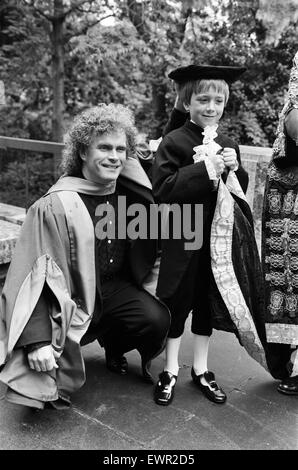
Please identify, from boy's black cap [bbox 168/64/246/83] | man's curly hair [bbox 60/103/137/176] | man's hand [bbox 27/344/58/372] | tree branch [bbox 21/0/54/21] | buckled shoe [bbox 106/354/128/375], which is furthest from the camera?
tree branch [bbox 21/0/54/21]

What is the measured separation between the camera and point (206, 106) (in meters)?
2.51

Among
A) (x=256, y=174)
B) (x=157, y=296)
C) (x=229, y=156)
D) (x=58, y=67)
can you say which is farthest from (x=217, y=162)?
(x=58, y=67)

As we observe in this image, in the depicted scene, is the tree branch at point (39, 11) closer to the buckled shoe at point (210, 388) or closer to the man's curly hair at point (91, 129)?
the man's curly hair at point (91, 129)

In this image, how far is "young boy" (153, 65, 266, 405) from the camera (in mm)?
2477

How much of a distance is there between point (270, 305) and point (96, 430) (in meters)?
1.06

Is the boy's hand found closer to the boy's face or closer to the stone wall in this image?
the boy's face

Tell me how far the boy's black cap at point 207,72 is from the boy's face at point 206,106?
70mm

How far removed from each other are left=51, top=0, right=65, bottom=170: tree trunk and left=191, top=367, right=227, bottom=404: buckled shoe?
A: 466cm

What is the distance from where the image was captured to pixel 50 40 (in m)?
6.50

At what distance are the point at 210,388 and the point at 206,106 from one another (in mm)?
1413

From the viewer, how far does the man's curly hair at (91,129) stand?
257cm

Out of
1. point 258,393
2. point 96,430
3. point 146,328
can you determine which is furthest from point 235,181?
point 96,430

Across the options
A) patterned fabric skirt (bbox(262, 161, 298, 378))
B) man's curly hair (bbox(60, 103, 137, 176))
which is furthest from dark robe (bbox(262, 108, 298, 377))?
man's curly hair (bbox(60, 103, 137, 176))

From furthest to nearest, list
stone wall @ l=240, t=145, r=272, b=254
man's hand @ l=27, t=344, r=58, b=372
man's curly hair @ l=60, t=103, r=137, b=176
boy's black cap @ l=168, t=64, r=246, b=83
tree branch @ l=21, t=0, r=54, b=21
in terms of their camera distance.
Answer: tree branch @ l=21, t=0, r=54, b=21
stone wall @ l=240, t=145, r=272, b=254
man's curly hair @ l=60, t=103, r=137, b=176
boy's black cap @ l=168, t=64, r=246, b=83
man's hand @ l=27, t=344, r=58, b=372
